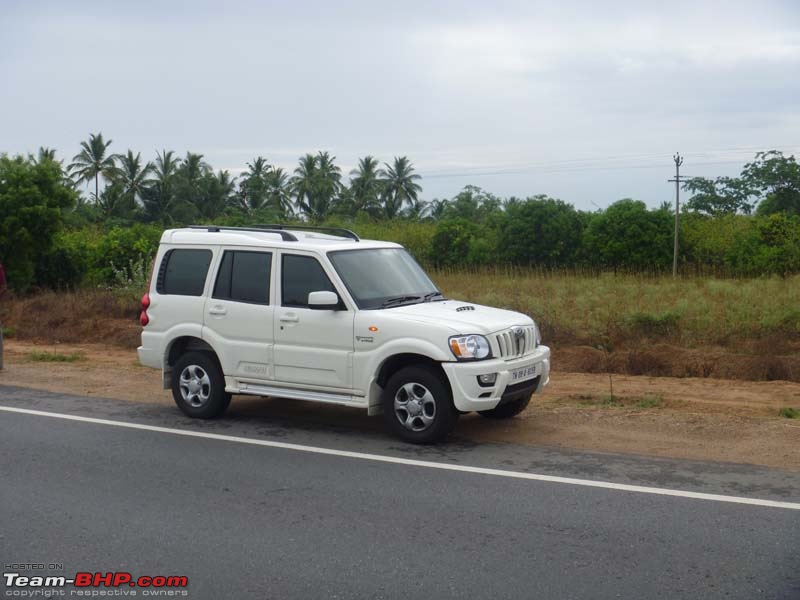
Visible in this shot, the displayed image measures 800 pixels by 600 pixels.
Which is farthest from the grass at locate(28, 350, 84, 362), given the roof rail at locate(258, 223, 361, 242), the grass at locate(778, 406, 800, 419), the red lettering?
the grass at locate(778, 406, 800, 419)

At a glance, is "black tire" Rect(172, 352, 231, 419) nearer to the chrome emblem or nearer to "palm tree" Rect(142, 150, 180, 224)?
the chrome emblem

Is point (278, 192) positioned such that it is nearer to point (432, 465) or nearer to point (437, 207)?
point (437, 207)

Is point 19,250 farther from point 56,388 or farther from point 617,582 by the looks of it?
point 617,582

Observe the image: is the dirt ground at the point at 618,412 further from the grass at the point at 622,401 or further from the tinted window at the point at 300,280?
the tinted window at the point at 300,280

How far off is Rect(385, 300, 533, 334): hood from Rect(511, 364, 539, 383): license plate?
1.39 feet

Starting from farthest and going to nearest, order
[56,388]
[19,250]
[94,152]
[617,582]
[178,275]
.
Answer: [94,152] → [19,250] → [56,388] → [178,275] → [617,582]

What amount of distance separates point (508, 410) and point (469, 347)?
151cm

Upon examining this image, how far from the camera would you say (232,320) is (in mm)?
9406

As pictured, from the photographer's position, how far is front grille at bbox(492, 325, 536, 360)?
334 inches

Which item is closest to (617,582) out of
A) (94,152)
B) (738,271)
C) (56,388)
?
(56,388)

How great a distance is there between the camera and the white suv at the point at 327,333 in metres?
8.37

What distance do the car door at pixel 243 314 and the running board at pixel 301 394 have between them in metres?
0.11

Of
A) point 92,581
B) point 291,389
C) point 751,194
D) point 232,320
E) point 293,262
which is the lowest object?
point 92,581

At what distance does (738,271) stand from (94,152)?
171 ft
